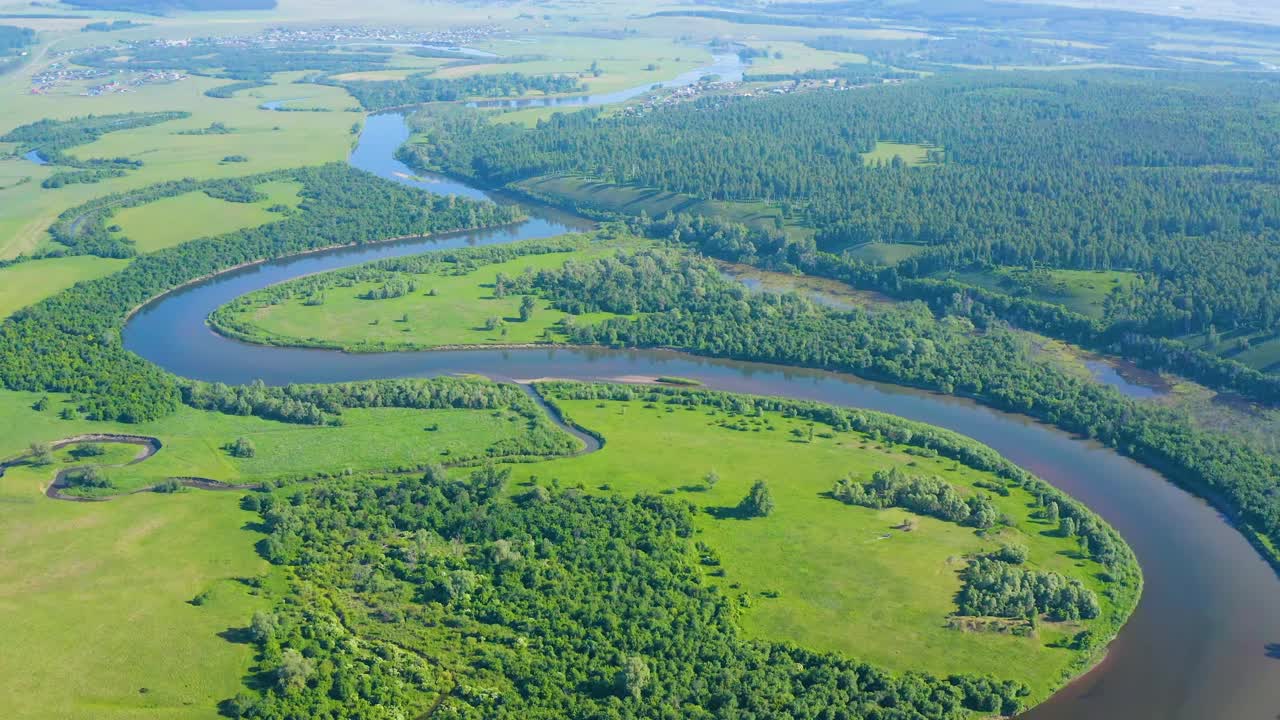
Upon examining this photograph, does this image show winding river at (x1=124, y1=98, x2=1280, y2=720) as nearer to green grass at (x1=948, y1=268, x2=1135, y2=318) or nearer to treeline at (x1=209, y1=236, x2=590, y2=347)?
treeline at (x1=209, y1=236, x2=590, y2=347)

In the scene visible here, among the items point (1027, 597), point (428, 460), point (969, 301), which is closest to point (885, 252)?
point (969, 301)

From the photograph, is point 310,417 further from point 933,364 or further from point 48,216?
point 48,216

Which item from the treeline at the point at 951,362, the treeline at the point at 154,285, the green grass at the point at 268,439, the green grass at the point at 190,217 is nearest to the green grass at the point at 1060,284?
the treeline at the point at 951,362

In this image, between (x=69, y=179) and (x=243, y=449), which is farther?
(x=69, y=179)

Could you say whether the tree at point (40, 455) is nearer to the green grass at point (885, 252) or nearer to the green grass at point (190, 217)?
the green grass at point (190, 217)

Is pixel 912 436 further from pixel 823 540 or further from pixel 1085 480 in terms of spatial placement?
pixel 823 540
